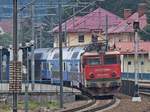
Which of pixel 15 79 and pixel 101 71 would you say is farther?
pixel 101 71

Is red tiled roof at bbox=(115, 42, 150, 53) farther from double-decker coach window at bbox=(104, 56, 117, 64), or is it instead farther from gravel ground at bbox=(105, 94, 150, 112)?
gravel ground at bbox=(105, 94, 150, 112)

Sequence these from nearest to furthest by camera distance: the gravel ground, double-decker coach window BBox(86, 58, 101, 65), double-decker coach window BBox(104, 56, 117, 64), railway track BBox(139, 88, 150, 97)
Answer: the gravel ground < double-decker coach window BBox(86, 58, 101, 65) < double-decker coach window BBox(104, 56, 117, 64) < railway track BBox(139, 88, 150, 97)

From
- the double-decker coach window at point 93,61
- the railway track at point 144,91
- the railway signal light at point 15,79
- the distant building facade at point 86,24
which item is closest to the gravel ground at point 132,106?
the double-decker coach window at point 93,61

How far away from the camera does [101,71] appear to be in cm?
3588

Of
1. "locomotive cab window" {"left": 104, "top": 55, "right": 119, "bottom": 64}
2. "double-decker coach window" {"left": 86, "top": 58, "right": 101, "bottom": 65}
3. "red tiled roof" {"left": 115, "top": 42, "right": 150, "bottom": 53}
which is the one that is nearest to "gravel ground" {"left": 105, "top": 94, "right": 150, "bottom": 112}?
"locomotive cab window" {"left": 104, "top": 55, "right": 119, "bottom": 64}

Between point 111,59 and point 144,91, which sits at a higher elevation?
point 111,59

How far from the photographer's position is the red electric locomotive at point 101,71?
117ft

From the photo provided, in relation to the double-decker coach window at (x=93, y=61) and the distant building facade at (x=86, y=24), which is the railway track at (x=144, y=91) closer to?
the double-decker coach window at (x=93, y=61)

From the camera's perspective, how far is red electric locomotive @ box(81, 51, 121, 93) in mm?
35719

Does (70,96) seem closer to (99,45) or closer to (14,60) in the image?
(99,45)

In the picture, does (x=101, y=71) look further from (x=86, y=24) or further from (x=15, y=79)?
(x=86, y=24)

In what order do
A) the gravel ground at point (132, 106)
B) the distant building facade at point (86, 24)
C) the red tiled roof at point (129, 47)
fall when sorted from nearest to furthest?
the gravel ground at point (132, 106) < the red tiled roof at point (129, 47) < the distant building facade at point (86, 24)

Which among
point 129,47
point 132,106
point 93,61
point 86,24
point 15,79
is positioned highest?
point 86,24

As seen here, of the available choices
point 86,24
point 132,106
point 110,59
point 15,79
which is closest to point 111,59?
point 110,59
